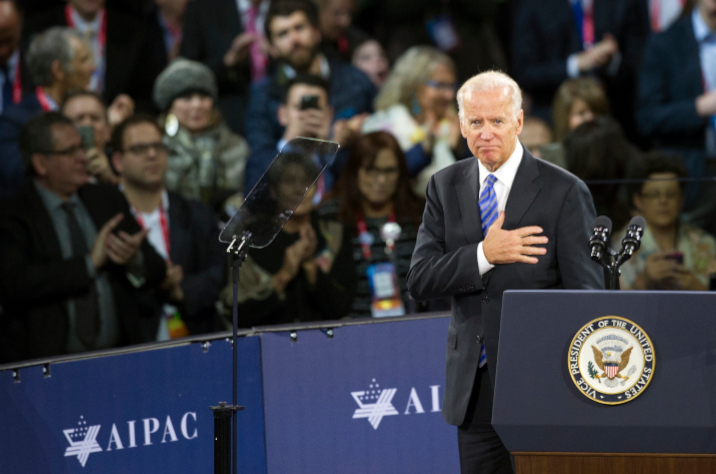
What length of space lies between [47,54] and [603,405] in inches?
162

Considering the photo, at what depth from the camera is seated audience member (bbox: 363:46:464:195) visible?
542cm

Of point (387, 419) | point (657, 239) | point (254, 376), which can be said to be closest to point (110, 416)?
point (254, 376)

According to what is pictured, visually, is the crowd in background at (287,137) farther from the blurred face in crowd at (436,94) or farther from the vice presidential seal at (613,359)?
the vice presidential seal at (613,359)

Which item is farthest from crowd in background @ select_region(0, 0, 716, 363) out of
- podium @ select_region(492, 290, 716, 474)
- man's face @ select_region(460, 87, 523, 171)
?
podium @ select_region(492, 290, 716, 474)

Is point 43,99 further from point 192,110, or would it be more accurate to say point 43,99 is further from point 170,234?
point 170,234

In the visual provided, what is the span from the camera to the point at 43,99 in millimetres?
5059

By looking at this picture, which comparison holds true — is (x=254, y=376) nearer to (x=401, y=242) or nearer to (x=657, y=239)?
(x=401, y=242)

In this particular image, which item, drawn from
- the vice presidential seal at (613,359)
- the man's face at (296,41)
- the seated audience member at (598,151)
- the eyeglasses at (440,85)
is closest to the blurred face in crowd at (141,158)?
the man's face at (296,41)

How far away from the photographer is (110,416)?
10.8 ft

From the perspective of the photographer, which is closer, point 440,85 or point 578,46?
point 440,85

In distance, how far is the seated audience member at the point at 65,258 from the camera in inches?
178

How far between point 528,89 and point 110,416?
3.73 meters

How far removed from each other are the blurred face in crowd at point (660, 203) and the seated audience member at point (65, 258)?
2.65 meters

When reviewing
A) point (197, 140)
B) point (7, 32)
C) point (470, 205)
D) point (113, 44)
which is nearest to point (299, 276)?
point (197, 140)
